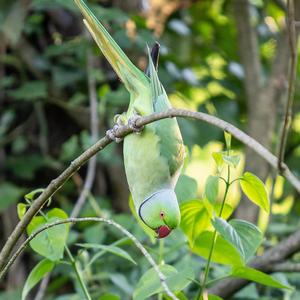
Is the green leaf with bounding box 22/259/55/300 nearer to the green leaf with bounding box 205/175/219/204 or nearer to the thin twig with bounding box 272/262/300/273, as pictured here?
the green leaf with bounding box 205/175/219/204

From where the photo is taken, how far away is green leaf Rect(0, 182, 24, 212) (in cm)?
233

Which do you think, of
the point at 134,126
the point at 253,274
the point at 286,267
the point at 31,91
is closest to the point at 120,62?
the point at 134,126

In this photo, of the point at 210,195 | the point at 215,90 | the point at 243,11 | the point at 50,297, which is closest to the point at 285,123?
the point at 210,195

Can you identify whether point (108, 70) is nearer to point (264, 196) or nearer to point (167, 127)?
point (167, 127)

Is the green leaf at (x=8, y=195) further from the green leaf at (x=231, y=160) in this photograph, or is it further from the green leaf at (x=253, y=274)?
the green leaf at (x=231, y=160)

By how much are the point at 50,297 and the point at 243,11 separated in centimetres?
109

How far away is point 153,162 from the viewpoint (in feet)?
3.71

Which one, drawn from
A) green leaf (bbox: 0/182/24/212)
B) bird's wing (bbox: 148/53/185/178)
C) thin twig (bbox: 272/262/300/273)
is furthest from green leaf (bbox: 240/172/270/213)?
green leaf (bbox: 0/182/24/212)

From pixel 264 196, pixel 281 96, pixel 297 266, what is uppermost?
pixel 264 196

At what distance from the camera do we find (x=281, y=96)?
2332 mm

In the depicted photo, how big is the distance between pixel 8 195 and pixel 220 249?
4.24 feet

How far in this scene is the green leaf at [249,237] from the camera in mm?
1093

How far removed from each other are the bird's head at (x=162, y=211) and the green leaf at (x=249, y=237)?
9 centimetres

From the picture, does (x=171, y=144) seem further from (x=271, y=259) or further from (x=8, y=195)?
(x=8, y=195)
